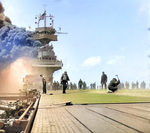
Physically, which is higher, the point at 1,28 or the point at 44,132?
the point at 1,28

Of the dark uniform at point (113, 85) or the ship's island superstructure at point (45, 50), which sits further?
the dark uniform at point (113, 85)

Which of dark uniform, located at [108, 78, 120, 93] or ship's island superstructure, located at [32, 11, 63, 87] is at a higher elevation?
ship's island superstructure, located at [32, 11, 63, 87]

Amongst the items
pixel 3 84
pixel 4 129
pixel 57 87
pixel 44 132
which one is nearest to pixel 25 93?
pixel 3 84

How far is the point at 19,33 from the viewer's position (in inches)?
348

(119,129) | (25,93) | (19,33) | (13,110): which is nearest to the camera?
(119,129)

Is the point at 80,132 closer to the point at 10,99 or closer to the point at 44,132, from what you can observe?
the point at 44,132

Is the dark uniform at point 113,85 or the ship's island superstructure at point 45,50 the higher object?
the ship's island superstructure at point 45,50

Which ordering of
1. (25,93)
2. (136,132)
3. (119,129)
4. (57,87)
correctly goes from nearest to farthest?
(136,132), (119,129), (25,93), (57,87)

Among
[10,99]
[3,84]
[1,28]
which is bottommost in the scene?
[10,99]

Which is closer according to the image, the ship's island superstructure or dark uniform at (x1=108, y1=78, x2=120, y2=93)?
the ship's island superstructure

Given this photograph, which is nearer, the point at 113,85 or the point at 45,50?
the point at 113,85

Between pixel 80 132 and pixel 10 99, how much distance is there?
26.0 metres

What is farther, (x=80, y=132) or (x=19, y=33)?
(x=19, y=33)

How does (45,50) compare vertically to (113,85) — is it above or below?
above
